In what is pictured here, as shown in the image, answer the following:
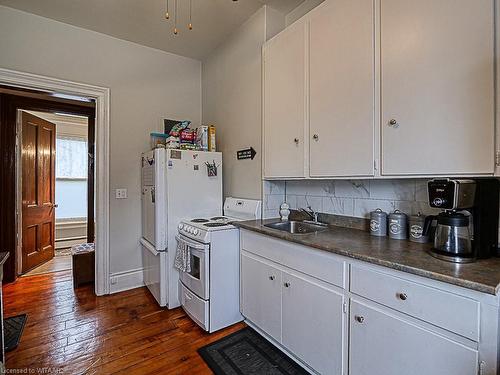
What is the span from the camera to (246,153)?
2.75 meters

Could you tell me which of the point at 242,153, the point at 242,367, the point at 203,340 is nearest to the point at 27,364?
the point at 203,340

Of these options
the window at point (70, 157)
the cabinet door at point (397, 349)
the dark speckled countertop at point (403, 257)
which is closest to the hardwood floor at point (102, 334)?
the cabinet door at point (397, 349)

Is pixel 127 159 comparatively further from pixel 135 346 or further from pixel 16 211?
pixel 135 346

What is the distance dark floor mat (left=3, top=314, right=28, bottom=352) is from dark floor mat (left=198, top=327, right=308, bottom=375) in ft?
4.82

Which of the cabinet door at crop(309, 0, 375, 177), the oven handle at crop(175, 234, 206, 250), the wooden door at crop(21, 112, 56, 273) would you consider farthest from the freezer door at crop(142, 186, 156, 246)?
the wooden door at crop(21, 112, 56, 273)

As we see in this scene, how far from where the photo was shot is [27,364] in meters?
1.82

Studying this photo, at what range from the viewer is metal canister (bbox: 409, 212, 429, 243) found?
156 cm

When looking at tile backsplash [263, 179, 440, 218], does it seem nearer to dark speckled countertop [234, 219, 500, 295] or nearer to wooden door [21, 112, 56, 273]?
dark speckled countertop [234, 219, 500, 295]

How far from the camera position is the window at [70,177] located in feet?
16.8

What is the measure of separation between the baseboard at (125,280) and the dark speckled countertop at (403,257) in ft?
6.64

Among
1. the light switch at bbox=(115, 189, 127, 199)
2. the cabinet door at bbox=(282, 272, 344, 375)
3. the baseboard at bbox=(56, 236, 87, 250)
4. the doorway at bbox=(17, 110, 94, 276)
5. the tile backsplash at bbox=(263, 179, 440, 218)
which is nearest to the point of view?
the cabinet door at bbox=(282, 272, 344, 375)

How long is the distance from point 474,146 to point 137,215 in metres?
3.16

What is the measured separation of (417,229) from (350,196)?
599mm

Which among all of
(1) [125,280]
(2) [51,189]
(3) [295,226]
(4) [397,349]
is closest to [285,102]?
(3) [295,226]
